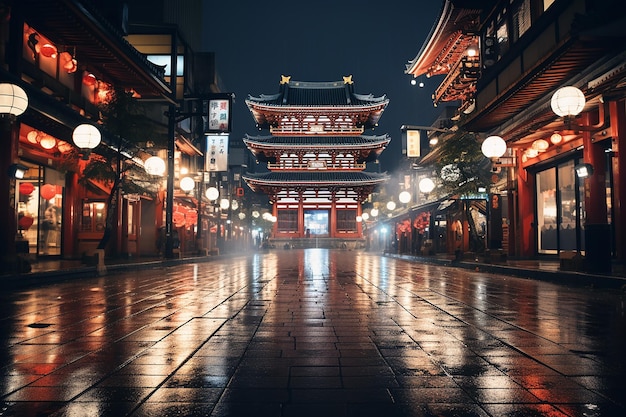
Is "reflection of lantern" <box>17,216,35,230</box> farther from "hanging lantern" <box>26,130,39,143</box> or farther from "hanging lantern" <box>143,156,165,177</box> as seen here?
"hanging lantern" <box>143,156,165,177</box>

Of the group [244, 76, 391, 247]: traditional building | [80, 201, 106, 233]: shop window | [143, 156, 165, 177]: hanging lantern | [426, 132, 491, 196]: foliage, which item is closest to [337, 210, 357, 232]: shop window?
[244, 76, 391, 247]: traditional building

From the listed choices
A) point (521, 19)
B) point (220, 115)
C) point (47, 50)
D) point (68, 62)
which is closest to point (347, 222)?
point (220, 115)

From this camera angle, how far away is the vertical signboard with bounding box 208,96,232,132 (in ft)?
88.7

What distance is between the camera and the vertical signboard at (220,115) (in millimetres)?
27047

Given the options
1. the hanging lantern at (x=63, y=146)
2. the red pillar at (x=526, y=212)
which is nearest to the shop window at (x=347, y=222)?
the red pillar at (x=526, y=212)

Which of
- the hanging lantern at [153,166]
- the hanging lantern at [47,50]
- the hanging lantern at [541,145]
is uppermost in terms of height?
the hanging lantern at [47,50]

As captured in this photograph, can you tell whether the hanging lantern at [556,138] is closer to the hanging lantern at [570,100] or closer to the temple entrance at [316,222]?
the hanging lantern at [570,100]

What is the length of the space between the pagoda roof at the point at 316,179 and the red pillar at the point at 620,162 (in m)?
36.2

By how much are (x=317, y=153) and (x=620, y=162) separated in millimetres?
40249

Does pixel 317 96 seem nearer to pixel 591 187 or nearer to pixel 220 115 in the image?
pixel 220 115

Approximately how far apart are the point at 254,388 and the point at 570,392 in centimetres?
209

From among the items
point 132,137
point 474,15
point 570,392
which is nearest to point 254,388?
point 570,392

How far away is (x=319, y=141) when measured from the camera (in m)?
51.3

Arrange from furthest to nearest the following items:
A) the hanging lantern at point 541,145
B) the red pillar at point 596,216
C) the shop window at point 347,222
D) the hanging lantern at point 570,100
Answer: the shop window at point 347,222, the hanging lantern at point 541,145, the red pillar at point 596,216, the hanging lantern at point 570,100
